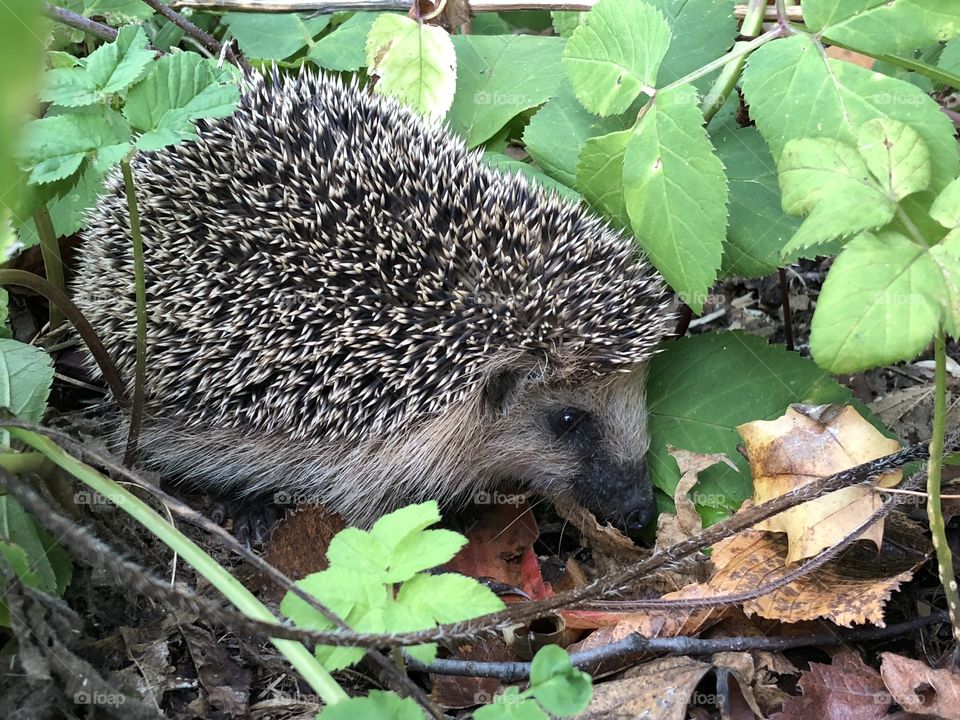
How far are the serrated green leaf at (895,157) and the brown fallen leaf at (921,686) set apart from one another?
130cm

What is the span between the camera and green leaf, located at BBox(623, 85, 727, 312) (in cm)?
291

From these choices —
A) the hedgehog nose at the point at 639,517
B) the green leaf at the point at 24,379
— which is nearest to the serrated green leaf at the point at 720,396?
the hedgehog nose at the point at 639,517

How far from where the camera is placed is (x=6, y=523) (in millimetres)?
2660

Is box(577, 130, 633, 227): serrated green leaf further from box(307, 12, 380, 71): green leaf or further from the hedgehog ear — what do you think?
box(307, 12, 380, 71): green leaf

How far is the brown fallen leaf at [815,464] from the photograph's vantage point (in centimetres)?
271

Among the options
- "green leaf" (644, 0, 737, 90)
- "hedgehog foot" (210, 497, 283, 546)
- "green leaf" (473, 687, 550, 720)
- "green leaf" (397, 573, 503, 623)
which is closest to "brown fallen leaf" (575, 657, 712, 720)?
"green leaf" (473, 687, 550, 720)

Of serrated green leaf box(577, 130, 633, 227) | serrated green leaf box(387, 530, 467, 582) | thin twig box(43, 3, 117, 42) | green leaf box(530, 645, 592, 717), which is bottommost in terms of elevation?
green leaf box(530, 645, 592, 717)

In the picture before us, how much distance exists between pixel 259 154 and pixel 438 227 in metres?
0.69

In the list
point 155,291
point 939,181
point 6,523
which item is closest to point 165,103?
point 155,291

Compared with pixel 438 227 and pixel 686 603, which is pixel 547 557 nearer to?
pixel 686 603

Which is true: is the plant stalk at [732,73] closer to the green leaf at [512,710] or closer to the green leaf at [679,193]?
the green leaf at [679,193]

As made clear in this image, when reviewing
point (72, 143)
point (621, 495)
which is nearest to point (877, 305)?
point (621, 495)

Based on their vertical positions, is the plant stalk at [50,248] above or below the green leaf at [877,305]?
below

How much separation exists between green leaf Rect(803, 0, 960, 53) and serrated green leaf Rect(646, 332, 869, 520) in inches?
44.2
